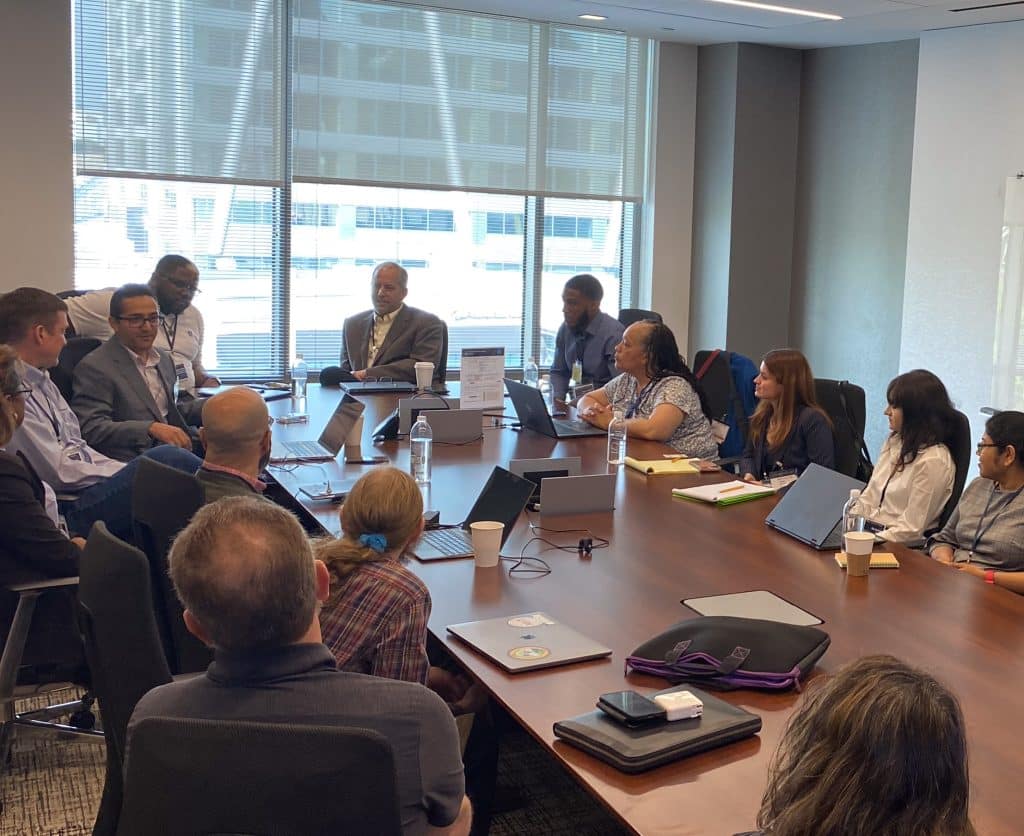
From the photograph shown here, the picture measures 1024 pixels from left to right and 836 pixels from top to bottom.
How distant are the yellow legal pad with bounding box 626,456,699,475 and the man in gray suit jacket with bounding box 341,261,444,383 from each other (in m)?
2.31

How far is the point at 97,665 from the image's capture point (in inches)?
84.0

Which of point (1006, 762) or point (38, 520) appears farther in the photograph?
point (38, 520)

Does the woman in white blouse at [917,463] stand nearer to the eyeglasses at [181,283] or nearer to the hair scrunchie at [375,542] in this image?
the hair scrunchie at [375,542]

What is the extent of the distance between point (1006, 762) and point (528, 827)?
1.62m

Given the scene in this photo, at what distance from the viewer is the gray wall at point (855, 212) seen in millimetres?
7312

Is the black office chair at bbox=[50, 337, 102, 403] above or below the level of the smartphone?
above

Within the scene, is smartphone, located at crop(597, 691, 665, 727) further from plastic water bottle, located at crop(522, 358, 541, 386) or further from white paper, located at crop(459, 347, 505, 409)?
plastic water bottle, located at crop(522, 358, 541, 386)

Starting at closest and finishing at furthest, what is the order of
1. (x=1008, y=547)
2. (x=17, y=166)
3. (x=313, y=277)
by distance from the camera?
(x=1008, y=547)
(x=17, y=166)
(x=313, y=277)

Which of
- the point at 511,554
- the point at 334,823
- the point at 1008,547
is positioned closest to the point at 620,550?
the point at 511,554

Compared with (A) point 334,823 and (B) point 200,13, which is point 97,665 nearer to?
(A) point 334,823

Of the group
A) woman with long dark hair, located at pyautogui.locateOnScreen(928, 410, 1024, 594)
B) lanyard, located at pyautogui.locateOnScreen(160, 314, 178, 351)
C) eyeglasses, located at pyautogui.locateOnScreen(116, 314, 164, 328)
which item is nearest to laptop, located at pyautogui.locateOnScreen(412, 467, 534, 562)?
woman with long dark hair, located at pyautogui.locateOnScreen(928, 410, 1024, 594)

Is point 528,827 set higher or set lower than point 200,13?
lower

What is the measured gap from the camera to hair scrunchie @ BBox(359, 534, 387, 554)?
94.0 inches

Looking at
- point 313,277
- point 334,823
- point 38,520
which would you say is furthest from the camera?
point 313,277
